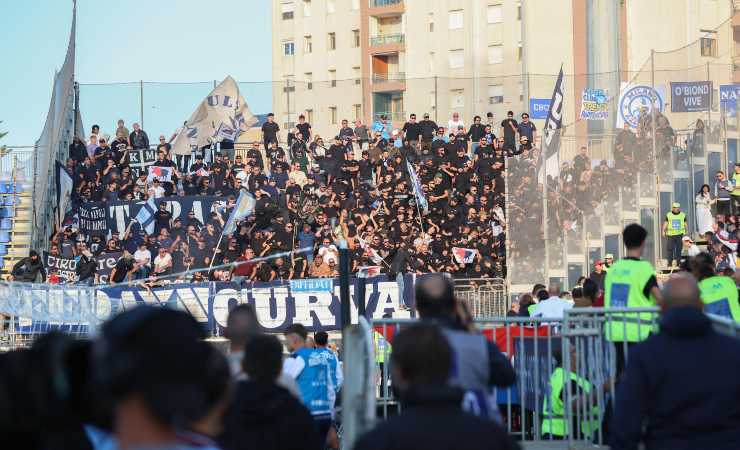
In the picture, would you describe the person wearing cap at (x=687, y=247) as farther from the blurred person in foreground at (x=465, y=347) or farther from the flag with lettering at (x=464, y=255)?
the blurred person in foreground at (x=465, y=347)

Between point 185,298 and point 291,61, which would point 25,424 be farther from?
point 291,61

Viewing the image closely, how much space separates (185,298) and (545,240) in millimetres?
7348

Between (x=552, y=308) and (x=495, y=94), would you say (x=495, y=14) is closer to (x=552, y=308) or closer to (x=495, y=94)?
(x=495, y=94)

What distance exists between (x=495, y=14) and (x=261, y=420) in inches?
2804

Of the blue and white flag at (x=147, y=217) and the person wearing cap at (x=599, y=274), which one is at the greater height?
the blue and white flag at (x=147, y=217)

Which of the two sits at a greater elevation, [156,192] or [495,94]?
[495,94]

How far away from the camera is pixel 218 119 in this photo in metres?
35.5

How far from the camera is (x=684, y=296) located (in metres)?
5.86

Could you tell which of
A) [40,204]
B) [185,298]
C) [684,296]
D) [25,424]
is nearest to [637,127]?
[185,298]

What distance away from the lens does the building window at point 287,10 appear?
3529 inches

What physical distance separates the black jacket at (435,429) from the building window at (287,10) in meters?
86.7

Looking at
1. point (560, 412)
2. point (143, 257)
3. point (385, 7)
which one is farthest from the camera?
point (385, 7)

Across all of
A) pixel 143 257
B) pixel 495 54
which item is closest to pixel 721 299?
pixel 143 257

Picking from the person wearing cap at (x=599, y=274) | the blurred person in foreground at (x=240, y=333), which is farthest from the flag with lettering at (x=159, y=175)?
the blurred person in foreground at (x=240, y=333)
